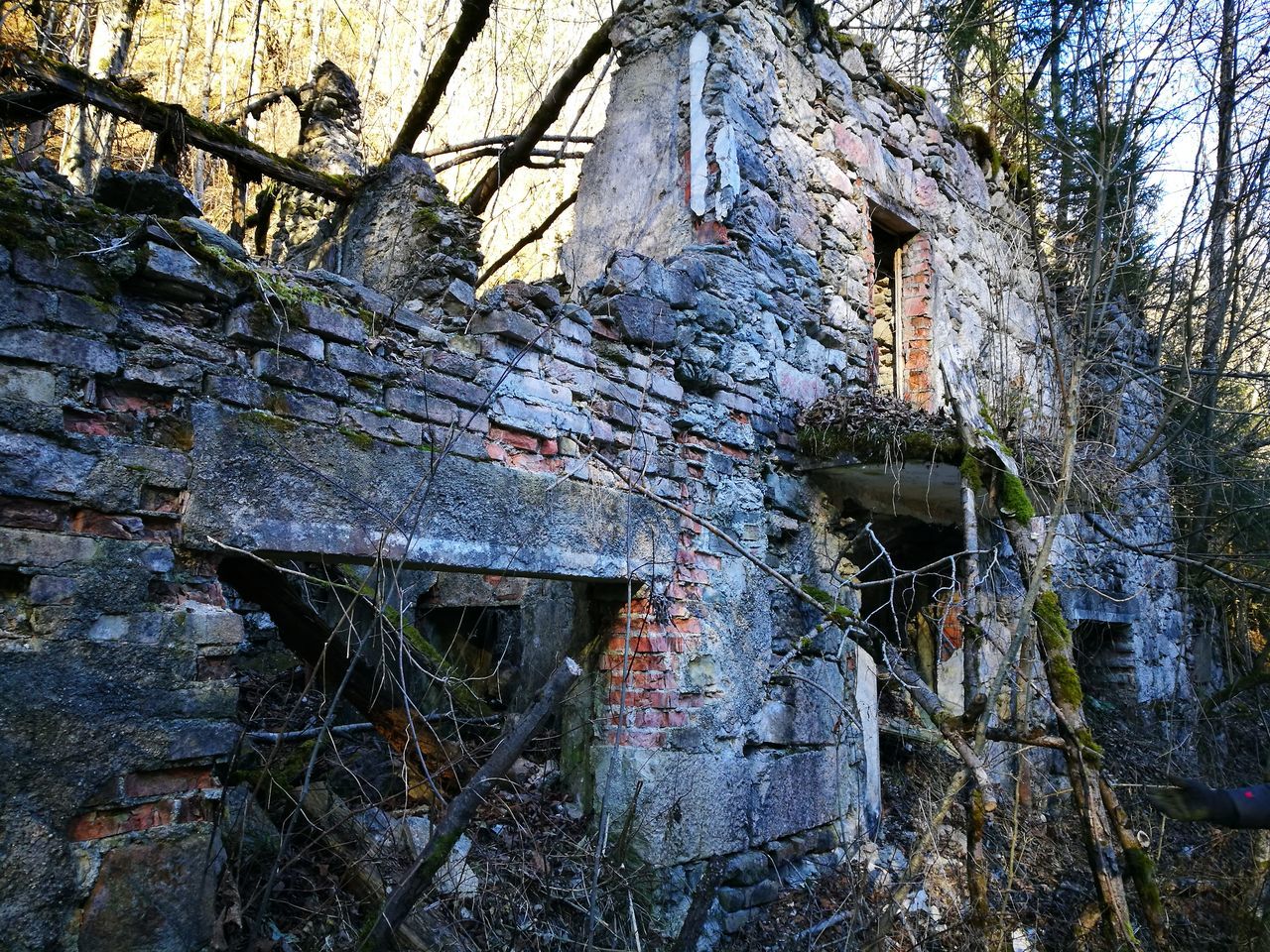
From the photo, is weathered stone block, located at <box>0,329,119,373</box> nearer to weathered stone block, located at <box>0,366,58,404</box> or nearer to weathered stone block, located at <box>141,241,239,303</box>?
weathered stone block, located at <box>0,366,58,404</box>

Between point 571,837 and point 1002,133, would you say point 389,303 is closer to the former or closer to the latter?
point 571,837

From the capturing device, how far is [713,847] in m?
3.44

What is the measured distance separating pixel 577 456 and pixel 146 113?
3.91 m

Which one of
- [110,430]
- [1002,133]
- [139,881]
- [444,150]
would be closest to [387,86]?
[444,150]

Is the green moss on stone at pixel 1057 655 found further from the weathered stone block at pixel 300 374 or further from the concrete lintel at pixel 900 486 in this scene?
the weathered stone block at pixel 300 374

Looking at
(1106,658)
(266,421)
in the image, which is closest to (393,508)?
(266,421)

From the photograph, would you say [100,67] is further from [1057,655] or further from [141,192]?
[1057,655]

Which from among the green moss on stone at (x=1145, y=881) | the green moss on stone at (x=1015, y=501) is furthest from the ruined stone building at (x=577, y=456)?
the green moss on stone at (x=1145, y=881)

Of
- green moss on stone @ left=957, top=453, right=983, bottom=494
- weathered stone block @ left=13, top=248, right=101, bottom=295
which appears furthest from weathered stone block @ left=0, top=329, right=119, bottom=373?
green moss on stone @ left=957, top=453, right=983, bottom=494

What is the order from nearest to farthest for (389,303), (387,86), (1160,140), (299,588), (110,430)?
1. (110,430)
2. (389,303)
3. (299,588)
4. (1160,140)
5. (387,86)

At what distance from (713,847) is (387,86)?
1044 cm

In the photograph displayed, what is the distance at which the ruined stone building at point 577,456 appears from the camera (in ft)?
6.40

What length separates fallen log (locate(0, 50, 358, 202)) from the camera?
461 centimetres

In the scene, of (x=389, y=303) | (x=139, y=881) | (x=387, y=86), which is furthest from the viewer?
(x=387, y=86)
